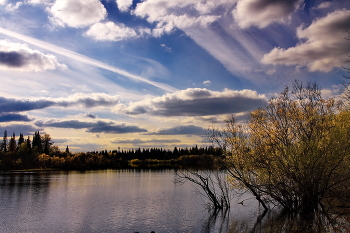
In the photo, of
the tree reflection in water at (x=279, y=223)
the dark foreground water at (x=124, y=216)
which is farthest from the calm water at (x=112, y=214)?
the tree reflection in water at (x=279, y=223)

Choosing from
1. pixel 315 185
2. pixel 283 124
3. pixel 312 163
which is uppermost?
pixel 283 124

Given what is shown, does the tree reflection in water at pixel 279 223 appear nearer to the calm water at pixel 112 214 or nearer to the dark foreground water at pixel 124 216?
the dark foreground water at pixel 124 216

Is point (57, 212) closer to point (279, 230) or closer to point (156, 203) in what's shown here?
point (156, 203)

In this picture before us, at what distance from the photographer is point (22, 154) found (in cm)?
14000

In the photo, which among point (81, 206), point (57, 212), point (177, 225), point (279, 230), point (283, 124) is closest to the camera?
point (279, 230)

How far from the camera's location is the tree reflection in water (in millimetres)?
22952

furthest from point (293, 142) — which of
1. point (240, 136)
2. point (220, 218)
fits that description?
point (220, 218)

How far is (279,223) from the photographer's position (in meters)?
25.9

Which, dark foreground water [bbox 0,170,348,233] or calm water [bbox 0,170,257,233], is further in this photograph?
calm water [bbox 0,170,257,233]

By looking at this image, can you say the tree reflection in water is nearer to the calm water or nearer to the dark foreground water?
the dark foreground water

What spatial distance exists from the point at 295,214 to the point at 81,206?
24688 mm

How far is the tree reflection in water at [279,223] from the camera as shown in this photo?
22952 millimetres


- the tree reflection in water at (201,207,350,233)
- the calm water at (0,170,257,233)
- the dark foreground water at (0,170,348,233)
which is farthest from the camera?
the calm water at (0,170,257,233)

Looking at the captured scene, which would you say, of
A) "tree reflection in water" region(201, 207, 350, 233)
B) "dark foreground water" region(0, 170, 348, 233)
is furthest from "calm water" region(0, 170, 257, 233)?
"tree reflection in water" region(201, 207, 350, 233)
